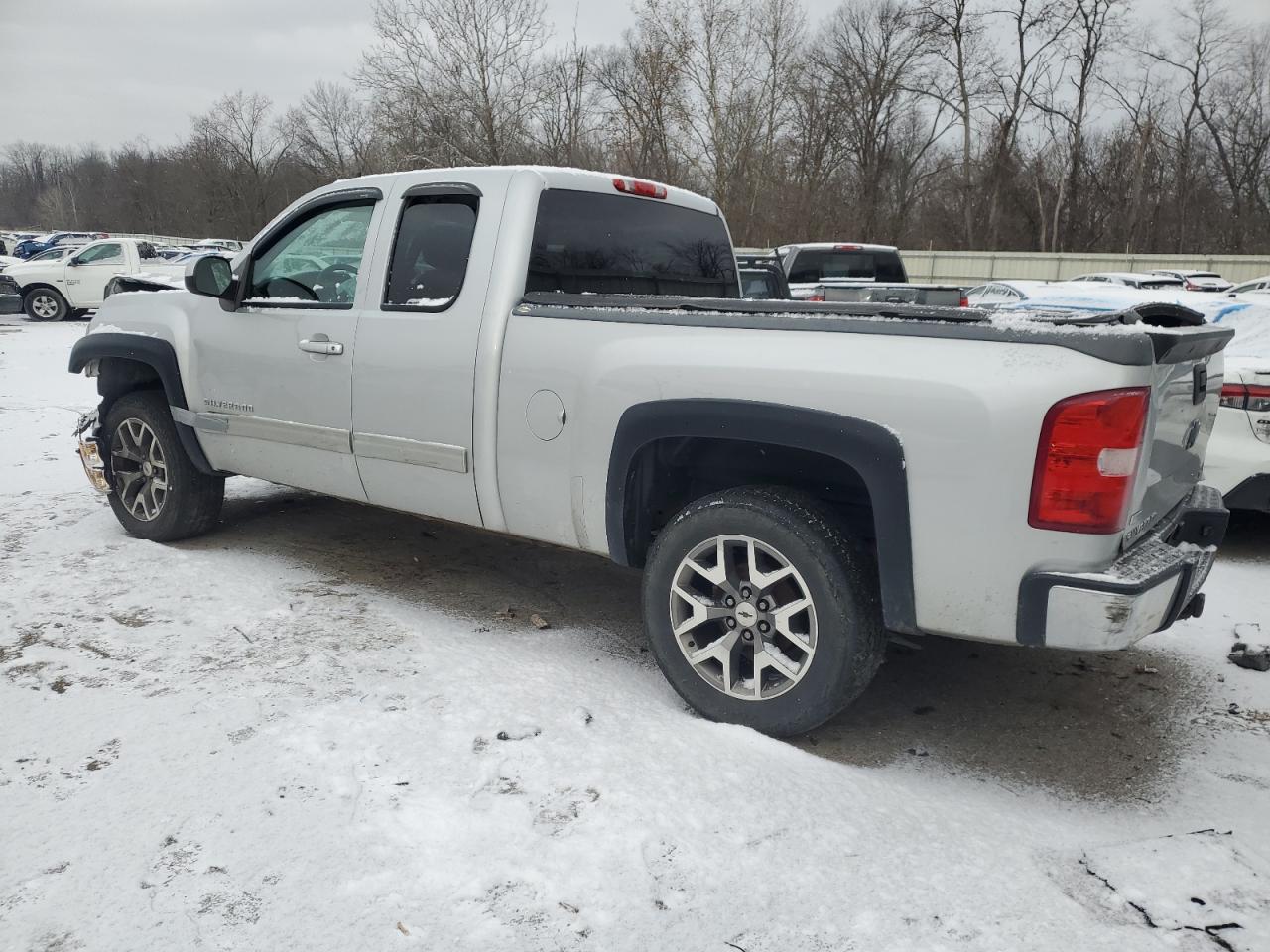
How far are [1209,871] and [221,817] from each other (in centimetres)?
264

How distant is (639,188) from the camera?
4254 mm

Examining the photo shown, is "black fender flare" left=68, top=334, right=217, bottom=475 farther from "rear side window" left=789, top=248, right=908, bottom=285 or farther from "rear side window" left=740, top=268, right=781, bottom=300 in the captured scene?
"rear side window" left=789, top=248, right=908, bottom=285

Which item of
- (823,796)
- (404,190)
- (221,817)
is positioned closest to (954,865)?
(823,796)

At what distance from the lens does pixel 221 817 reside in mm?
2600

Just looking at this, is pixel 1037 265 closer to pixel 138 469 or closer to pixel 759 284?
pixel 759 284

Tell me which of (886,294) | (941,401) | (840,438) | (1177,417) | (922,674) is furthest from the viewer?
(886,294)

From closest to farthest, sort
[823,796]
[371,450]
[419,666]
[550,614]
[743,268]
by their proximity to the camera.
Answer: [823,796] → [419,666] → [371,450] → [550,614] → [743,268]

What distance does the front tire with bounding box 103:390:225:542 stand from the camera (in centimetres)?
497

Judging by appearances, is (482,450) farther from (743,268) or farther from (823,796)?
(743,268)

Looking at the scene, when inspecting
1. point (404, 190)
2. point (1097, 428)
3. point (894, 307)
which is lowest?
point (1097, 428)

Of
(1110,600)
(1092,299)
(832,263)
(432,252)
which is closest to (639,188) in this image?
(432,252)

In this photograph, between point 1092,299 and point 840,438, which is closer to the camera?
point 840,438

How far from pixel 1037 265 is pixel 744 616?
36.0 meters

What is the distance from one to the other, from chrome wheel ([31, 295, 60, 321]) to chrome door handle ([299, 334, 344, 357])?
20526mm
